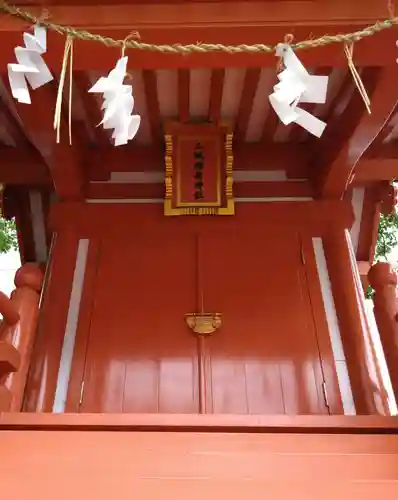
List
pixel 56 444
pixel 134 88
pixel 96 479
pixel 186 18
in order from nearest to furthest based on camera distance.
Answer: pixel 96 479, pixel 56 444, pixel 186 18, pixel 134 88

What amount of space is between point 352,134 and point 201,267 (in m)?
1.28

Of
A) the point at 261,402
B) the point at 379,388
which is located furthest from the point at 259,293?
the point at 379,388

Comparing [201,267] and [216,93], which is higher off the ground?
[216,93]

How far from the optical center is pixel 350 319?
130 inches

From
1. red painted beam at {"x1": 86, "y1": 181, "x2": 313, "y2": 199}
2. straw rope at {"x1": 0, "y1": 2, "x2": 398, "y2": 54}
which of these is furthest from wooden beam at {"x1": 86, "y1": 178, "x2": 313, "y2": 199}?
straw rope at {"x1": 0, "y1": 2, "x2": 398, "y2": 54}

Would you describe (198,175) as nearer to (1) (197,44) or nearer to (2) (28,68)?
(1) (197,44)

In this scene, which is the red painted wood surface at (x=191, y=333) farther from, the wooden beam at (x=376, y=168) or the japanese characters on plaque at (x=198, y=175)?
the wooden beam at (x=376, y=168)

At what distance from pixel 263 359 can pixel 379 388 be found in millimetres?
685

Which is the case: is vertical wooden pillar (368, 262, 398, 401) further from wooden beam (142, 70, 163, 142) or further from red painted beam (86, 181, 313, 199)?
wooden beam (142, 70, 163, 142)

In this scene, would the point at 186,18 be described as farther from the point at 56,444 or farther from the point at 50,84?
the point at 56,444

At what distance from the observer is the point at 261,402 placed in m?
3.10

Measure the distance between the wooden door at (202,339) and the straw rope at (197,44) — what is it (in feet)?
5.85

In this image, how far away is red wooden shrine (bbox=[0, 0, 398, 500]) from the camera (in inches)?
76.3

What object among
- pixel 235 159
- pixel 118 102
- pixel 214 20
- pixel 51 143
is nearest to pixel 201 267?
pixel 235 159
